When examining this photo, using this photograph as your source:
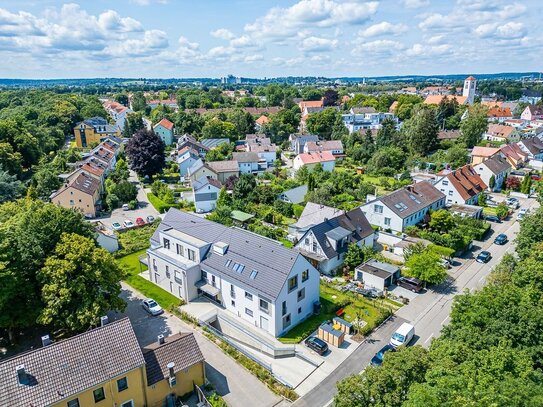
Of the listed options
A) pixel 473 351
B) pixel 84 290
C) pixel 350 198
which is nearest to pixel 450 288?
pixel 473 351

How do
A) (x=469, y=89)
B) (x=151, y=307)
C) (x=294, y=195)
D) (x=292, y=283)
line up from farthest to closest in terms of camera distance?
(x=469, y=89) → (x=294, y=195) → (x=151, y=307) → (x=292, y=283)

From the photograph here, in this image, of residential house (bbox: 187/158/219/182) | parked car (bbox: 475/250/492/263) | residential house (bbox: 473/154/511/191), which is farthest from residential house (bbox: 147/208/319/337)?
residential house (bbox: 473/154/511/191)

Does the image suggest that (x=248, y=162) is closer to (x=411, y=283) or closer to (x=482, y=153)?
(x=482, y=153)

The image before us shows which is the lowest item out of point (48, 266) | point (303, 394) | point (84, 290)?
point (303, 394)

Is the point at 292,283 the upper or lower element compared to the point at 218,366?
upper

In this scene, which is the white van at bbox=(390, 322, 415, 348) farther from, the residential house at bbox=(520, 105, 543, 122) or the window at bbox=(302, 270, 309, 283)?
the residential house at bbox=(520, 105, 543, 122)

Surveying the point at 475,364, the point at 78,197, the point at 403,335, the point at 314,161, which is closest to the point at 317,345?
the point at 403,335

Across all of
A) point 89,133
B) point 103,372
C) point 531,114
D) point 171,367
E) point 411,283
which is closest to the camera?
point 103,372

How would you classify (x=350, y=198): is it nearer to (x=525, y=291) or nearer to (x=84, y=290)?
(x=525, y=291)
